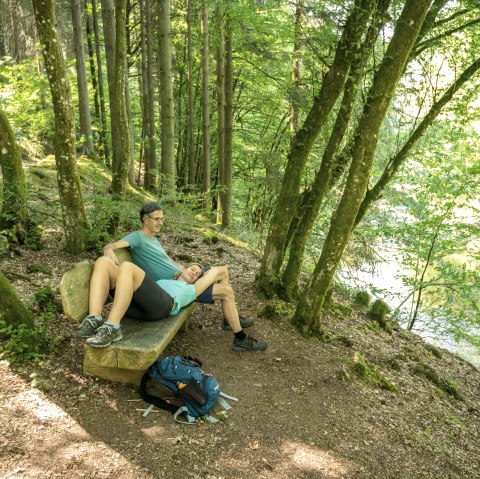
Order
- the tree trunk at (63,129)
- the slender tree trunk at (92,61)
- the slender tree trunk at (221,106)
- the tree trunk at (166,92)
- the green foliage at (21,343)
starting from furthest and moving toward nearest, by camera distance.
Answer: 1. the slender tree trunk at (92,61)
2. the slender tree trunk at (221,106)
3. the tree trunk at (166,92)
4. the tree trunk at (63,129)
5. the green foliage at (21,343)

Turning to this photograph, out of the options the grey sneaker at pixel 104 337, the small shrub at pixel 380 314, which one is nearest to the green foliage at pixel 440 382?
the small shrub at pixel 380 314

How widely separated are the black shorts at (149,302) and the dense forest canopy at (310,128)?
2304 mm

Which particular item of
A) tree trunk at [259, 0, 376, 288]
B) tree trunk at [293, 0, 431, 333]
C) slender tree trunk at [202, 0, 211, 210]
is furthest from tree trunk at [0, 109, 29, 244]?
slender tree trunk at [202, 0, 211, 210]

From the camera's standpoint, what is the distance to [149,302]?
154 inches

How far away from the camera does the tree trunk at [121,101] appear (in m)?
6.38

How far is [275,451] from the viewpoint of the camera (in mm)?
3408

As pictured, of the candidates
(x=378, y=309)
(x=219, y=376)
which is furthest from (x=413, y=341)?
(x=219, y=376)

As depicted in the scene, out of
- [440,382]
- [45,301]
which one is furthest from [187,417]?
[440,382]

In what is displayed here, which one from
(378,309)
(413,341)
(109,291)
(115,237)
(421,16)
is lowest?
A: (413,341)

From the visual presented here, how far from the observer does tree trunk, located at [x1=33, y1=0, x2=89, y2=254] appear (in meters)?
4.90

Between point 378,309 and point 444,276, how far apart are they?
9.55ft

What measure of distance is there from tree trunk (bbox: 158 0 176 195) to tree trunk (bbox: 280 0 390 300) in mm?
3736

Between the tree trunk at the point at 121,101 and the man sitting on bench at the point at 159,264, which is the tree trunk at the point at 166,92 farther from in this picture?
the man sitting on bench at the point at 159,264

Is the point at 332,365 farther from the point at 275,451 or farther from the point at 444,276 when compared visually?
the point at 444,276
